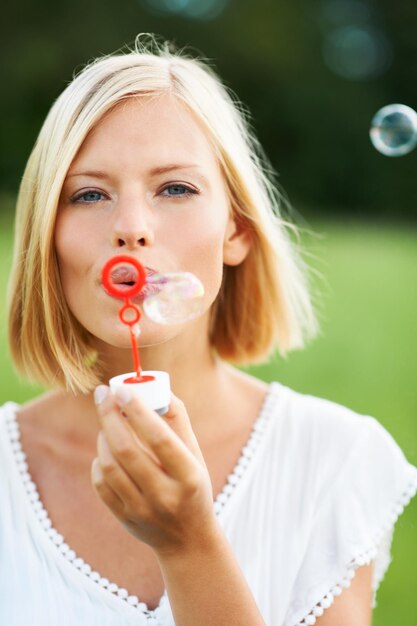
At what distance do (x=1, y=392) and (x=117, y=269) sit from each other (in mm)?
3856

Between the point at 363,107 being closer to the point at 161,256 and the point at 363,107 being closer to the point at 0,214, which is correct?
the point at 0,214

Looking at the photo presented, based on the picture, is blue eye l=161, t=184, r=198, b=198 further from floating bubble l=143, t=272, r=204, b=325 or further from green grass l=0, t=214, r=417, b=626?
green grass l=0, t=214, r=417, b=626

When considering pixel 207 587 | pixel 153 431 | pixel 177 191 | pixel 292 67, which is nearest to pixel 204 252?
pixel 177 191

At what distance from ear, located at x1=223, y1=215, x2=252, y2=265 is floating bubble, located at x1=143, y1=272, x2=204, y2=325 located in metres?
0.38

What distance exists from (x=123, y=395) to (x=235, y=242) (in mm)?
854

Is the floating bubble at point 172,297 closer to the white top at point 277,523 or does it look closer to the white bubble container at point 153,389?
the white bubble container at point 153,389

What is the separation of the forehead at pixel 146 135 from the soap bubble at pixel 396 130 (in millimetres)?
1587

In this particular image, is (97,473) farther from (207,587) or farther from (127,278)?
(127,278)

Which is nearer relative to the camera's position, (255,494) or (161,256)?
(161,256)

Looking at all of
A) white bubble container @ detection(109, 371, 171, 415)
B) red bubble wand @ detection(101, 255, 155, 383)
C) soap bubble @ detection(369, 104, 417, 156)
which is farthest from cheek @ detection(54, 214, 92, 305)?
soap bubble @ detection(369, 104, 417, 156)

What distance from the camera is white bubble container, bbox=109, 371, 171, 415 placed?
4.57 feet

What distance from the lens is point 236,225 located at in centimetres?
211

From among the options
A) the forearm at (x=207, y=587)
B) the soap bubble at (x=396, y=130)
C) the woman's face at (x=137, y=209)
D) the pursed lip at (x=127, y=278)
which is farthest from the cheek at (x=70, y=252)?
the soap bubble at (x=396, y=130)

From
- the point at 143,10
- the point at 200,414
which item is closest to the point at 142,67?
the point at 200,414
